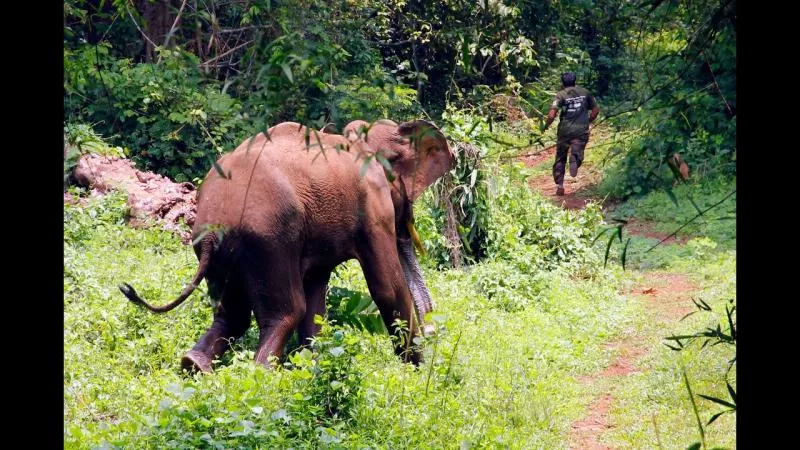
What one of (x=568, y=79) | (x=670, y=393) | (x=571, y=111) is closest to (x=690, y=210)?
(x=571, y=111)

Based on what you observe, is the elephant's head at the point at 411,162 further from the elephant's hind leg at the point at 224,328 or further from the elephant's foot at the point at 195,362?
the elephant's foot at the point at 195,362

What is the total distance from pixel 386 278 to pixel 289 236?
908mm

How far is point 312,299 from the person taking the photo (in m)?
8.02

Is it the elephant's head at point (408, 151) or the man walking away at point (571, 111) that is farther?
the man walking away at point (571, 111)

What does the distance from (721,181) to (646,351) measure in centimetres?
638

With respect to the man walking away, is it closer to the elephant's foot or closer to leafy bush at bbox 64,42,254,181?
leafy bush at bbox 64,42,254,181

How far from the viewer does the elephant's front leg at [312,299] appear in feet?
26.1

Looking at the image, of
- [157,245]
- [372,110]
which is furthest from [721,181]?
[157,245]

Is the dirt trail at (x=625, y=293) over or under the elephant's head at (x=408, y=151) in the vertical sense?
under

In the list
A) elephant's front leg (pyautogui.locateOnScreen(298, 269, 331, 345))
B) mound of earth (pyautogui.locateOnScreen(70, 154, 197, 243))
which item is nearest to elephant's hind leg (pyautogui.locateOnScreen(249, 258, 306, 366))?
elephant's front leg (pyautogui.locateOnScreen(298, 269, 331, 345))

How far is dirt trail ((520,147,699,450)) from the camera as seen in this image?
6902 millimetres

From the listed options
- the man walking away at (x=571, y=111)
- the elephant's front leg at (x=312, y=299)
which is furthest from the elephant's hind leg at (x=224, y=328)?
the man walking away at (x=571, y=111)
